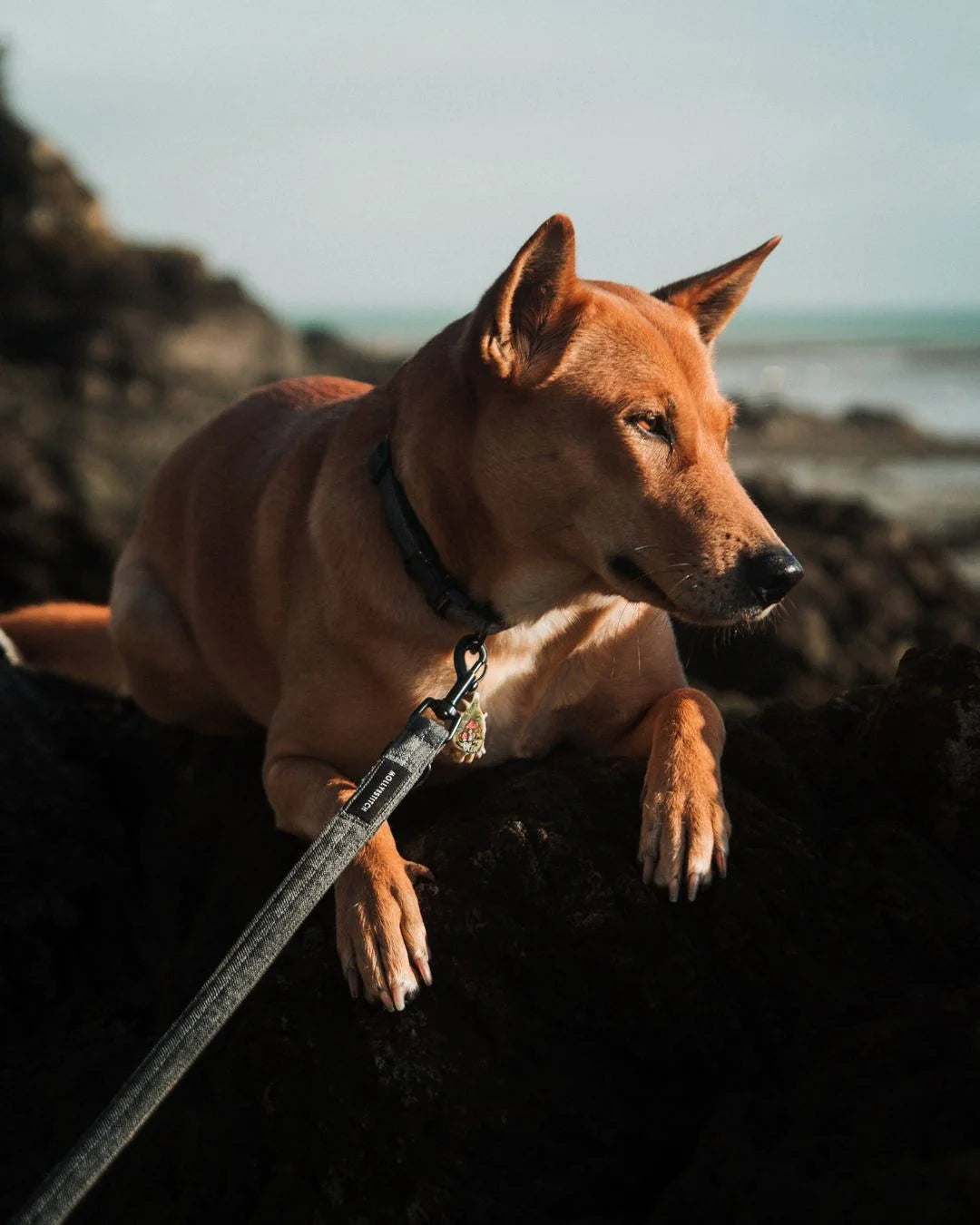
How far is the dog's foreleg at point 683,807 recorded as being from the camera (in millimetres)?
2609

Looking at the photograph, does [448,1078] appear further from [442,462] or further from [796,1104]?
[442,462]

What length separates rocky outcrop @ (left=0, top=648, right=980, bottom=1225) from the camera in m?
2.17

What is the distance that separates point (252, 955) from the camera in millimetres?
2334

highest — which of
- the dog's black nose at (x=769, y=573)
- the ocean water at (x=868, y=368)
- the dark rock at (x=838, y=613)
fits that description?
the dog's black nose at (x=769, y=573)

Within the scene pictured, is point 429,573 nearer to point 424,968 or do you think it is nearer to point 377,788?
point 377,788

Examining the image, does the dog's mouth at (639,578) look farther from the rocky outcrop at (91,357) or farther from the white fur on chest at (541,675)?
the rocky outcrop at (91,357)

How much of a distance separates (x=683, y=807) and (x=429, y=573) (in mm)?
888

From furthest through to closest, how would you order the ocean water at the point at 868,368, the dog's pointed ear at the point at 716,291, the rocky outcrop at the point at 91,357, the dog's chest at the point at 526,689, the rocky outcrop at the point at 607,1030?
the ocean water at the point at 868,368
the rocky outcrop at the point at 91,357
the dog's pointed ear at the point at 716,291
the dog's chest at the point at 526,689
the rocky outcrop at the point at 607,1030

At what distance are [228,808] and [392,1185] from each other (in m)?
1.65

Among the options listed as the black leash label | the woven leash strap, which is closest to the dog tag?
the woven leash strap

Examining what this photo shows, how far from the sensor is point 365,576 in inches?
129

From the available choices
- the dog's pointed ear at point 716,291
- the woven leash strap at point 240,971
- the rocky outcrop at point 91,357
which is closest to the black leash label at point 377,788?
the woven leash strap at point 240,971

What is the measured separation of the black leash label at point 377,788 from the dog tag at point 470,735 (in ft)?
0.82

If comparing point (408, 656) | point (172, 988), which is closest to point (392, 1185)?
point (172, 988)
